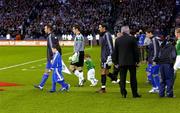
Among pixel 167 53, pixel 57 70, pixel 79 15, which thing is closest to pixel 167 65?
pixel 167 53

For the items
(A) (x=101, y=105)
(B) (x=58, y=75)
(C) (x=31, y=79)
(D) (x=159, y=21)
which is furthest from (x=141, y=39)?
(D) (x=159, y=21)

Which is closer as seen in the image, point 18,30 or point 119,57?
point 119,57

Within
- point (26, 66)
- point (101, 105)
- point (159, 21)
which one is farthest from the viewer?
point (159, 21)

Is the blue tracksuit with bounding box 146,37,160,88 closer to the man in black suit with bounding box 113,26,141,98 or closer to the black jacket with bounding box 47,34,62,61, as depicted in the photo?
the man in black suit with bounding box 113,26,141,98

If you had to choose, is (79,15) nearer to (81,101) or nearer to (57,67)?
(57,67)

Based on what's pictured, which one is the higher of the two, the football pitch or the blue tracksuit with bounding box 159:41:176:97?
the blue tracksuit with bounding box 159:41:176:97

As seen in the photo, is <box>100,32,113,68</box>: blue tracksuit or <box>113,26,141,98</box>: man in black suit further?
<box>100,32,113,68</box>: blue tracksuit

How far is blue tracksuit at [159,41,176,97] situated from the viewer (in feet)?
50.8

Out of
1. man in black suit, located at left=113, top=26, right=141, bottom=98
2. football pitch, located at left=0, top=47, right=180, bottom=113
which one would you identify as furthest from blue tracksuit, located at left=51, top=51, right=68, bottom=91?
A: man in black suit, located at left=113, top=26, right=141, bottom=98

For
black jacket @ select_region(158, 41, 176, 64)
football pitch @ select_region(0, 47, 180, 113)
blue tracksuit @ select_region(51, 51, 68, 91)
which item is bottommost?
football pitch @ select_region(0, 47, 180, 113)

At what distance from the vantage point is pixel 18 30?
6291 centimetres

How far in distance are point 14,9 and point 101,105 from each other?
182 feet

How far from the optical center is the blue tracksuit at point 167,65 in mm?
15484

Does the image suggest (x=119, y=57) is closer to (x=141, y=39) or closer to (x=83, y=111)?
(x=83, y=111)
